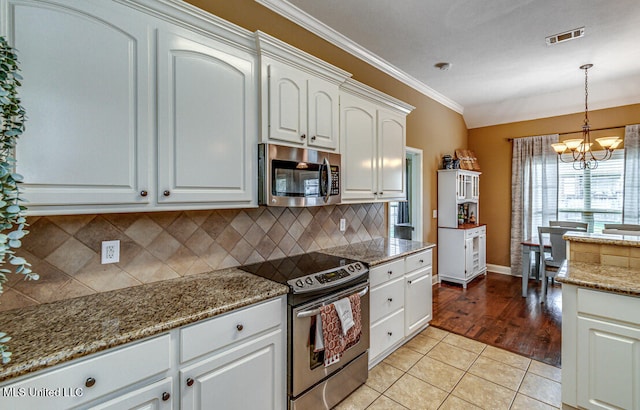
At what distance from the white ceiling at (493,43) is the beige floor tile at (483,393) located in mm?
2987

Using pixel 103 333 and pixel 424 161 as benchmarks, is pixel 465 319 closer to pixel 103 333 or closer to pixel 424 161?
pixel 424 161

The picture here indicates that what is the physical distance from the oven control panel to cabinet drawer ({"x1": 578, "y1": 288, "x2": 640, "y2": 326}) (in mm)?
1294

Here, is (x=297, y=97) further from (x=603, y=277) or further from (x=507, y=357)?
(x=507, y=357)

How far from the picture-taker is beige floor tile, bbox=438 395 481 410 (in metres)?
2.02

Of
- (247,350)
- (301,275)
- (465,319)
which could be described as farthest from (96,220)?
(465,319)

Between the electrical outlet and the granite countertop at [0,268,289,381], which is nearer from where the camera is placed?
the granite countertop at [0,268,289,381]

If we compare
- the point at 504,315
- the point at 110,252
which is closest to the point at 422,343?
the point at 504,315

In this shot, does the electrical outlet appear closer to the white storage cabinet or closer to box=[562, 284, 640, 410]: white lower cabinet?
the white storage cabinet

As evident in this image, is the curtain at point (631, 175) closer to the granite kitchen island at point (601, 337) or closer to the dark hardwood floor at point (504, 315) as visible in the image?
the dark hardwood floor at point (504, 315)

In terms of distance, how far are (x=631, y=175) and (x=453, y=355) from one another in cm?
398

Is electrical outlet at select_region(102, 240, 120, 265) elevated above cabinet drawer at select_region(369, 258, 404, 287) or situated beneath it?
elevated above

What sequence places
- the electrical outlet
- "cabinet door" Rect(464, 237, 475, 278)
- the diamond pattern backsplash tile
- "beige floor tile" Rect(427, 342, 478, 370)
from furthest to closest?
"cabinet door" Rect(464, 237, 475, 278)
"beige floor tile" Rect(427, 342, 478, 370)
the electrical outlet
the diamond pattern backsplash tile

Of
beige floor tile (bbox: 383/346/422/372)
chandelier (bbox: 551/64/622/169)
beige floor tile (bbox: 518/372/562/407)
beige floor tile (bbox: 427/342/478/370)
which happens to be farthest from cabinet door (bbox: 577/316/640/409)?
chandelier (bbox: 551/64/622/169)

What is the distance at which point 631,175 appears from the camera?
13.8 feet
